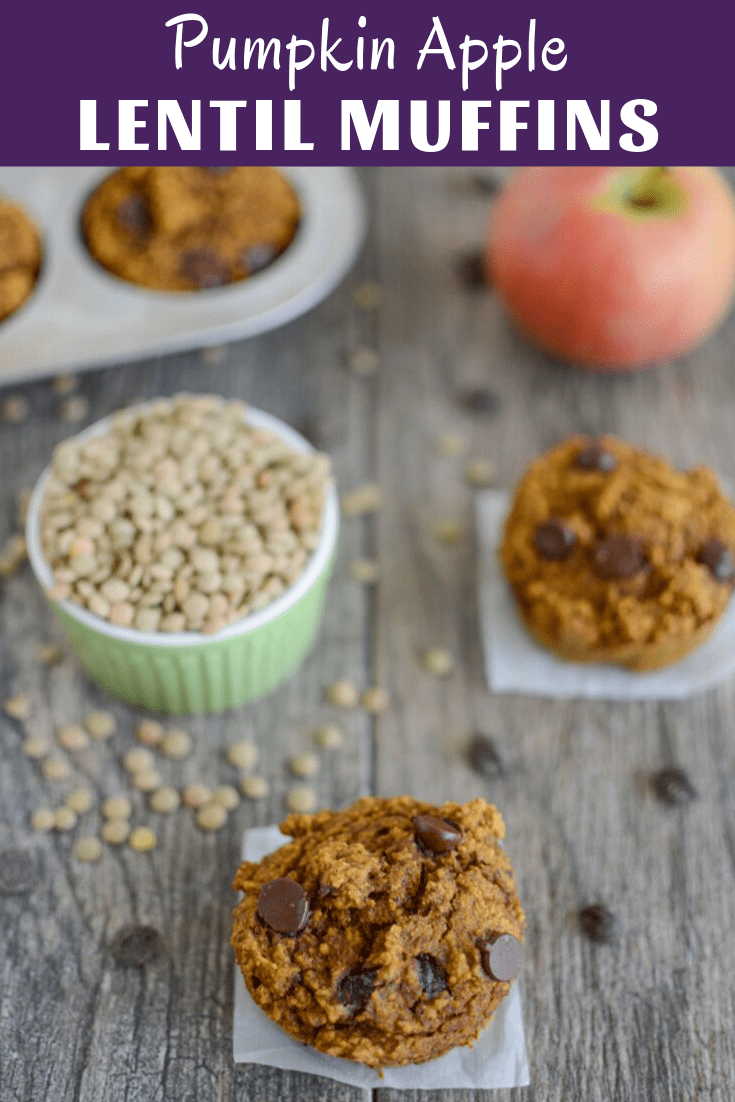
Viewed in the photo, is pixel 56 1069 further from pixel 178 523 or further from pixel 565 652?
pixel 565 652

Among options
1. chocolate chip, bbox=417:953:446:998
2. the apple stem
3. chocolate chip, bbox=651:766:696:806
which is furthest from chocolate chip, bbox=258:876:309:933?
the apple stem

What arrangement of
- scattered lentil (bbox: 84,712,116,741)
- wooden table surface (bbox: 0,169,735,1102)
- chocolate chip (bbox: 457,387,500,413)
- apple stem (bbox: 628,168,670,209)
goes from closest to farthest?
wooden table surface (bbox: 0,169,735,1102)
scattered lentil (bbox: 84,712,116,741)
apple stem (bbox: 628,168,670,209)
chocolate chip (bbox: 457,387,500,413)

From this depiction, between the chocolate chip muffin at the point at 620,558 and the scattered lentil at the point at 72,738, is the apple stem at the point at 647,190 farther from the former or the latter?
the scattered lentil at the point at 72,738

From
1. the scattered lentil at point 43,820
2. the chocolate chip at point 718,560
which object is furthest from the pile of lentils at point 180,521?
the chocolate chip at point 718,560

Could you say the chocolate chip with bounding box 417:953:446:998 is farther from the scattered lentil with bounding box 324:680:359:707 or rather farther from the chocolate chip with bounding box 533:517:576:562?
the chocolate chip with bounding box 533:517:576:562

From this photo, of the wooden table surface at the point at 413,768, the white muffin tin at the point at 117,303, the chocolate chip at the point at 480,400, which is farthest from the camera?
the chocolate chip at the point at 480,400

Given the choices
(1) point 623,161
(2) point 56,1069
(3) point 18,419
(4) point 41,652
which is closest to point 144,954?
(2) point 56,1069
